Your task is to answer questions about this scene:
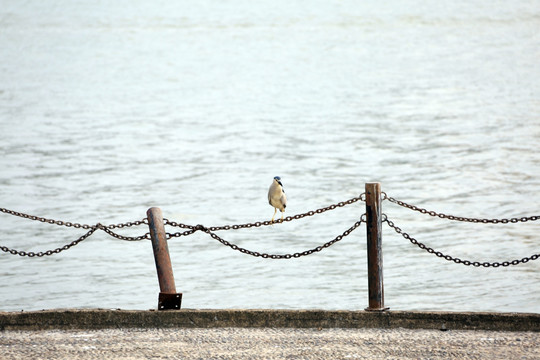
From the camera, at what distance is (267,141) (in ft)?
106

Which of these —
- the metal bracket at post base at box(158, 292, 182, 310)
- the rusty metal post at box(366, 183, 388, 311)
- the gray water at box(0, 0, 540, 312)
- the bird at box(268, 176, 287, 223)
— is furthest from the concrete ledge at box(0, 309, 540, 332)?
the gray water at box(0, 0, 540, 312)

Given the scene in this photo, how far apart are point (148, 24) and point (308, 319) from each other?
199ft

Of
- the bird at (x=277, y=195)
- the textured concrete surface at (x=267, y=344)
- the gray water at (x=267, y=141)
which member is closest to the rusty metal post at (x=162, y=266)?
the textured concrete surface at (x=267, y=344)

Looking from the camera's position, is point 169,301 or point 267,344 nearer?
point 267,344

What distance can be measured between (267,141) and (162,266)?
2440cm

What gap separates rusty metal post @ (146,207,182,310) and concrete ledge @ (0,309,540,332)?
0.85 ft

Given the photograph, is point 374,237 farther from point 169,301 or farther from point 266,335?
point 169,301

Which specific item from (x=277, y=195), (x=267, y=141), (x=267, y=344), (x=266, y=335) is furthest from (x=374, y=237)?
(x=267, y=141)

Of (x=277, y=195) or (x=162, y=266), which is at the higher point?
(x=277, y=195)

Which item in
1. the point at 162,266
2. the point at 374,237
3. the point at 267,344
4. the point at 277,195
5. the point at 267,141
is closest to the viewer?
the point at 267,344

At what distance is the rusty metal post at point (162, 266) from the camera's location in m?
7.81

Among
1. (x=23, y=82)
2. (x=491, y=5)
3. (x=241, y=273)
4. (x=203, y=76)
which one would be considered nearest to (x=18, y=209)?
(x=241, y=273)

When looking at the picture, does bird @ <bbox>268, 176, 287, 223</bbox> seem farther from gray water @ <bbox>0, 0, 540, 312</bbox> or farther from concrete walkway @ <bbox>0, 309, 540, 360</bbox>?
concrete walkway @ <bbox>0, 309, 540, 360</bbox>

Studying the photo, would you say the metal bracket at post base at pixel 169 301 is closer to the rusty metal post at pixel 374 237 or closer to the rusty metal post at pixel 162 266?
the rusty metal post at pixel 162 266
